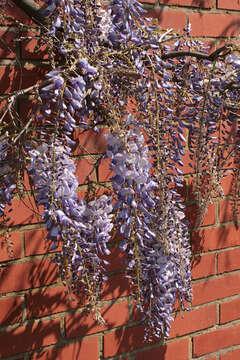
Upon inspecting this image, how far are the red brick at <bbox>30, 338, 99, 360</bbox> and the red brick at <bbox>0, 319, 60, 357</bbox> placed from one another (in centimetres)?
3

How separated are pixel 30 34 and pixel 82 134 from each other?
0.29 meters

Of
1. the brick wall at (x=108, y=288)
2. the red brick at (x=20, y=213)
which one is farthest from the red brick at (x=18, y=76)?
the red brick at (x=20, y=213)

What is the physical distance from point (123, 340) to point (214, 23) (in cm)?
104

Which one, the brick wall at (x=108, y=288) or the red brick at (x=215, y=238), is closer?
the brick wall at (x=108, y=288)

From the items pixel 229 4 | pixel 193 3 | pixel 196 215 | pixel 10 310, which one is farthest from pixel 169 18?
pixel 10 310

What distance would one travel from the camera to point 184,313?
1.39 m

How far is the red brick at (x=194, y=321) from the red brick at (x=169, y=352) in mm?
35

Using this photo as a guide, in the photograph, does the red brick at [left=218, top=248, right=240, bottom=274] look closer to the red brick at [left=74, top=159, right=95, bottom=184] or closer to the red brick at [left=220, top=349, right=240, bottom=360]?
the red brick at [left=220, top=349, right=240, bottom=360]

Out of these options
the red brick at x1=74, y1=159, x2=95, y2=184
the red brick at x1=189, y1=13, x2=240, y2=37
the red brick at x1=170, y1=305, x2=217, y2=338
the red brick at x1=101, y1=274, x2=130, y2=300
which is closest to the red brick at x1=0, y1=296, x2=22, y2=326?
the red brick at x1=101, y1=274, x2=130, y2=300

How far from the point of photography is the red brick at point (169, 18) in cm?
119

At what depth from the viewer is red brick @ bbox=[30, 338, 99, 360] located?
1.16 metres

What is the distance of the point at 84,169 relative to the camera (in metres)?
1.16

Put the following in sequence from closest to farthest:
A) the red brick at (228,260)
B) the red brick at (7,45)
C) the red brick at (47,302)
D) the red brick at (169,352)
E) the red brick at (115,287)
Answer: the red brick at (7,45)
the red brick at (47,302)
the red brick at (115,287)
the red brick at (169,352)
the red brick at (228,260)

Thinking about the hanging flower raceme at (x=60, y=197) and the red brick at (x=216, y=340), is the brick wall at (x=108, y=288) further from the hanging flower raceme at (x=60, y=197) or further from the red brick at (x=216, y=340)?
the hanging flower raceme at (x=60, y=197)
